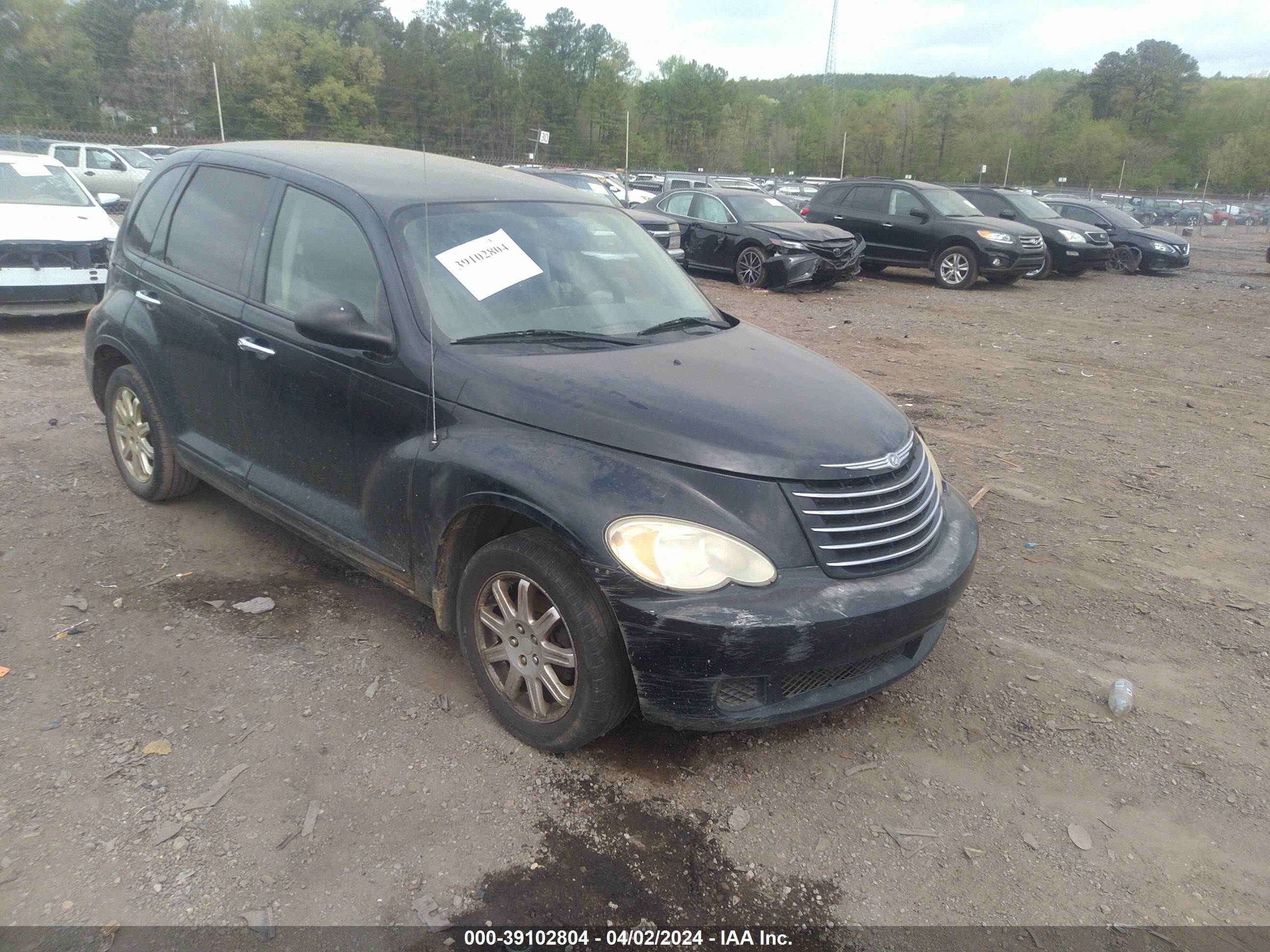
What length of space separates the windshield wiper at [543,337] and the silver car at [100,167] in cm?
2128

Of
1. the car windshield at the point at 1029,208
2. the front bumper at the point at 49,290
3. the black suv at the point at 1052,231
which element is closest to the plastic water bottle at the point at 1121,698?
the front bumper at the point at 49,290

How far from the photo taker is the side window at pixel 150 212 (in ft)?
Answer: 14.4

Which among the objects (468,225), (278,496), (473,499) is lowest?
(278,496)

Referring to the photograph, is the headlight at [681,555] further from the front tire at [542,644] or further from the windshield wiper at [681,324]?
the windshield wiper at [681,324]

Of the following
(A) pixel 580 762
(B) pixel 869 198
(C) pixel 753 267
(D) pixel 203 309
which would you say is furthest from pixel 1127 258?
(A) pixel 580 762

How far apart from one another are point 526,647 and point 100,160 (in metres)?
23.6

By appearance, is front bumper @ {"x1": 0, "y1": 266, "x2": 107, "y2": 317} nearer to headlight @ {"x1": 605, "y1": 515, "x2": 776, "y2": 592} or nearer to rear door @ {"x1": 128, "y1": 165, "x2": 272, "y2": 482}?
rear door @ {"x1": 128, "y1": 165, "x2": 272, "y2": 482}

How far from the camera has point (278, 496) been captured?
3707 millimetres

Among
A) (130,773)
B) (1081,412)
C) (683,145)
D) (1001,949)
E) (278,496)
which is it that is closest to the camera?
(1001,949)

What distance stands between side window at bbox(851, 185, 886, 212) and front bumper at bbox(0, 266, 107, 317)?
41.4 feet

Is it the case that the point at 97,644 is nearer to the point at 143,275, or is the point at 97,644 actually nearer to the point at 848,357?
the point at 143,275

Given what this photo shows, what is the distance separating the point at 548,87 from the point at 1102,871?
49.0m

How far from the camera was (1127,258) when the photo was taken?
19.6 m

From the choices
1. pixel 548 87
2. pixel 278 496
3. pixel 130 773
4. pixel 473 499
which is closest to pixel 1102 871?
pixel 473 499
